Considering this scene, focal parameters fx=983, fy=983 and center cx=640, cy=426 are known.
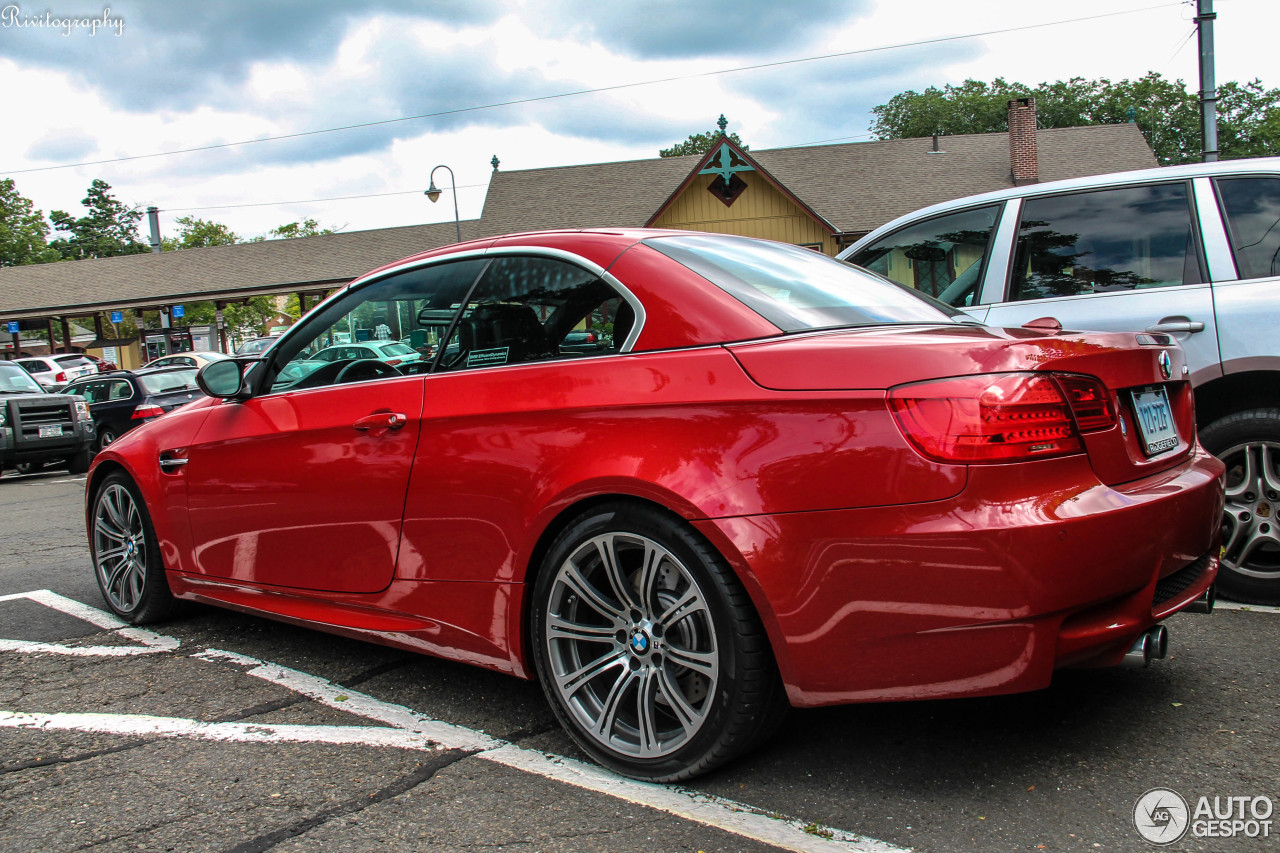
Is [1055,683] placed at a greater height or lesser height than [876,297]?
lesser

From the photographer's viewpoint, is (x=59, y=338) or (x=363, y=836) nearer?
(x=363, y=836)

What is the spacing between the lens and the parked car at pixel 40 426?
44.2 feet

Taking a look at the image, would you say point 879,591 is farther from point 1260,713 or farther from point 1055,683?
point 1260,713

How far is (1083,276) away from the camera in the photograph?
4.55 m

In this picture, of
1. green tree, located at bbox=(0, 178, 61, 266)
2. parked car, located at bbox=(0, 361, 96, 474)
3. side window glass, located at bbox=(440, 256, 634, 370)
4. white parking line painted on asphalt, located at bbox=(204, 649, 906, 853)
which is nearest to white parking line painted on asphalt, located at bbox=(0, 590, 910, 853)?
white parking line painted on asphalt, located at bbox=(204, 649, 906, 853)

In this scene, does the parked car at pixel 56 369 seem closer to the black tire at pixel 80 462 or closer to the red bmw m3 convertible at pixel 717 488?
the black tire at pixel 80 462

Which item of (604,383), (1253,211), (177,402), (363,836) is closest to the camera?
(363,836)

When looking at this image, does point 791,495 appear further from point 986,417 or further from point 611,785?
point 611,785

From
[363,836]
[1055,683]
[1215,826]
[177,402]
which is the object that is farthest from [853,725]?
[177,402]

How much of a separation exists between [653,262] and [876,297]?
0.79m

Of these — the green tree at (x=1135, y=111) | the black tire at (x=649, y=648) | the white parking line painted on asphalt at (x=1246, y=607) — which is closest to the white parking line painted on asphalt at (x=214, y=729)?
the black tire at (x=649, y=648)

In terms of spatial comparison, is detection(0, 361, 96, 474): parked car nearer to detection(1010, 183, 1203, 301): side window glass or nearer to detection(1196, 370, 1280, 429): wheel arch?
detection(1010, 183, 1203, 301): side window glass

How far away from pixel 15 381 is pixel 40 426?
1.52 metres

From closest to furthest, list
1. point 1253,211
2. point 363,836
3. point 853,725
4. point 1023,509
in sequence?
1. point 1023,509
2. point 363,836
3. point 853,725
4. point 1253,211
